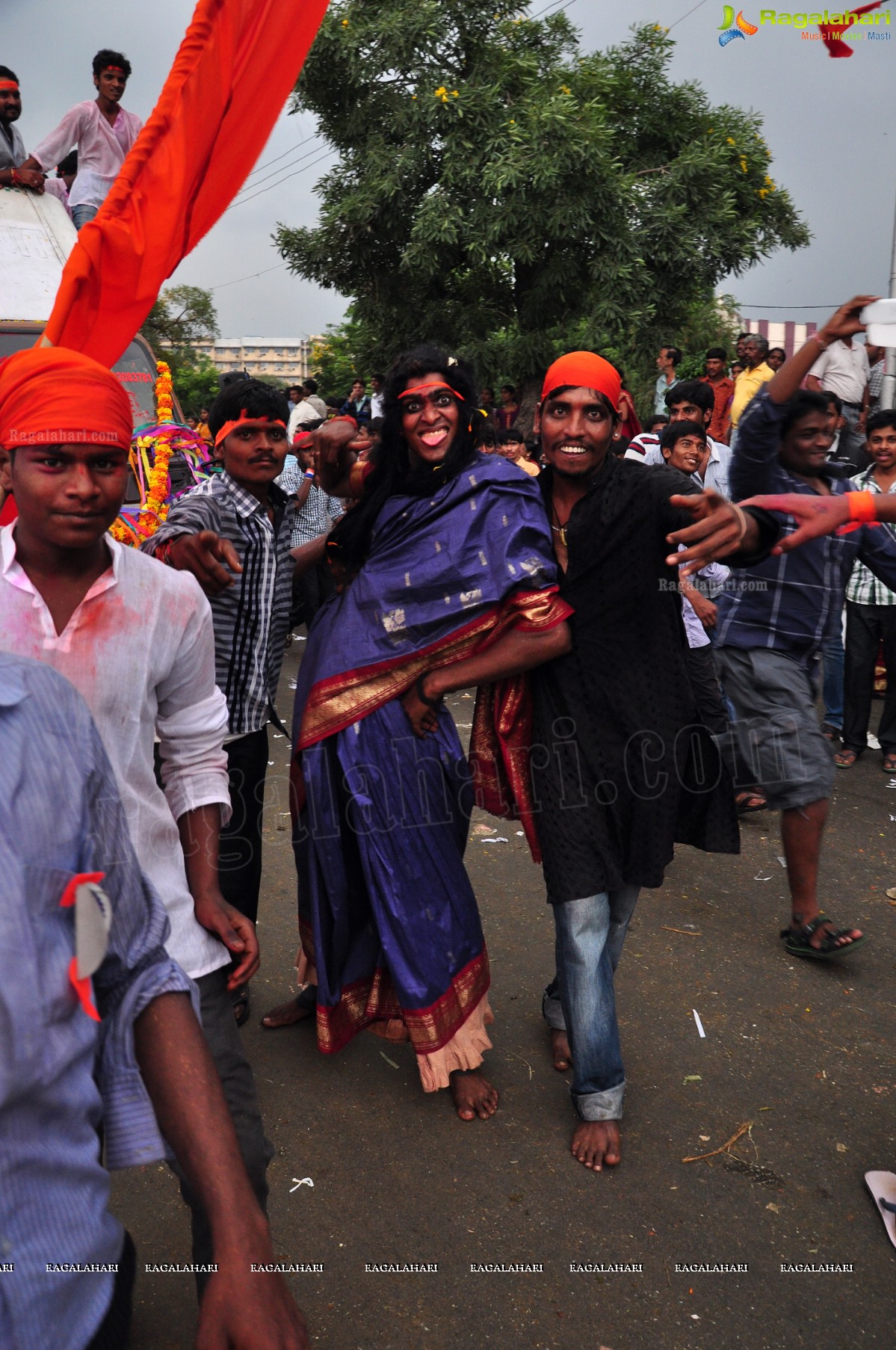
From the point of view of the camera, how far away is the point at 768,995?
357 centimetres

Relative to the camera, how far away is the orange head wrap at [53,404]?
1.82 m

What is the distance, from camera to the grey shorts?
358 centimetres

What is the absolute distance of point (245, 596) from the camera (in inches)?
116

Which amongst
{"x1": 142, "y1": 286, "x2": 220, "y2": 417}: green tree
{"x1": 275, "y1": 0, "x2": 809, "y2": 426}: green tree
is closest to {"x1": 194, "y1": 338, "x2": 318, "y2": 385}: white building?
{"x1": 142, "y1": 286, "x2": 220, "y2": 417}: green tree

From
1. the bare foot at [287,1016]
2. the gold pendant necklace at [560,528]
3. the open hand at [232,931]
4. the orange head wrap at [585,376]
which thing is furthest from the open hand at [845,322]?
the bare foot at [287,1016]

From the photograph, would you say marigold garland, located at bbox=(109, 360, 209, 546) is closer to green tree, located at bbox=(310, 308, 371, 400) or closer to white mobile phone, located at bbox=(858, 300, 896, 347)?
white mobile phone, located at bbox=(858, 300, 896, 347)

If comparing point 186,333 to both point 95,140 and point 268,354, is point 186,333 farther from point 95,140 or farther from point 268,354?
point 268,354

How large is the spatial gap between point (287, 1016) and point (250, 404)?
1.92 metres

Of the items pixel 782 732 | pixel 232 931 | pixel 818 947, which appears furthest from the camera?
pixel 818 947

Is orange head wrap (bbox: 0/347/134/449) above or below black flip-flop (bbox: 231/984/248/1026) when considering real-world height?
above

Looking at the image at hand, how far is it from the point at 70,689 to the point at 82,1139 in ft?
1.56

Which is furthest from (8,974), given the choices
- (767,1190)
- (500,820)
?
(500,820)

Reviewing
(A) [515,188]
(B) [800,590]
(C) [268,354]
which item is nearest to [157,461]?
(B) [800,590]

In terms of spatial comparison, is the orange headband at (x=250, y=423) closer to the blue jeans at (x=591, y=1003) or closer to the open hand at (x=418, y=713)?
the open hand at (x=418, y=713)
